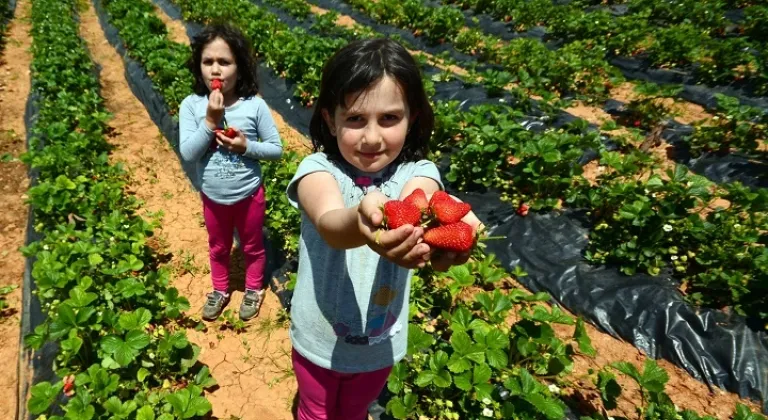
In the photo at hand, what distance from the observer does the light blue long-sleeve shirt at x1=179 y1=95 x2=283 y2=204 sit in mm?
2491

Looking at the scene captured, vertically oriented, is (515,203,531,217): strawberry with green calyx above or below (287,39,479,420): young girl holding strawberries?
below

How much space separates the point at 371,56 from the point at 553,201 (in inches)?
129

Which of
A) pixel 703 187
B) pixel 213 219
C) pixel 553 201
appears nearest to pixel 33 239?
pixel 213 219

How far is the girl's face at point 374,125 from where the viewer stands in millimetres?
1264

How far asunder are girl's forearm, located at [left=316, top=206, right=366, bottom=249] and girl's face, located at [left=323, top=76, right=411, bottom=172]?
24 cm

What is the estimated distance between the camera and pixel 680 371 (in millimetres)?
3018

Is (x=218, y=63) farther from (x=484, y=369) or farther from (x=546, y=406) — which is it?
(x=546, y=406)

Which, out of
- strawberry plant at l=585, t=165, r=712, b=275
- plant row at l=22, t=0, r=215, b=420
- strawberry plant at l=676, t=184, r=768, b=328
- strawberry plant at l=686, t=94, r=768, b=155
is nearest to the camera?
plant row at l=22, t=0, r=215, b=420

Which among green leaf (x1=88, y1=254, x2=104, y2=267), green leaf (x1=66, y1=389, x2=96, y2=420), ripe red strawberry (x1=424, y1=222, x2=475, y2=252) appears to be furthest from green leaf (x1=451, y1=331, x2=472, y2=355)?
green leaf (x1=88, y1=254, x2=104, y2=267)

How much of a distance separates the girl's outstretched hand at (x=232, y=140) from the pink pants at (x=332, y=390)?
1189mm

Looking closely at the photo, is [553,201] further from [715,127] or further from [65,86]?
[65,86]

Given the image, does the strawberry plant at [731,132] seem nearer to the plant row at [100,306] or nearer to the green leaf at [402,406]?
the green leaf at [402,406]

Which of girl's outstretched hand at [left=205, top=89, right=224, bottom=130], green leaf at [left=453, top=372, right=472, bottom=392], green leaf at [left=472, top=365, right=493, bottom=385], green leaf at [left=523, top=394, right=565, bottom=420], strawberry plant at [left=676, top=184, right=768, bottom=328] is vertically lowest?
green leaf at [left=453, top=372, right=472, bottom=392]

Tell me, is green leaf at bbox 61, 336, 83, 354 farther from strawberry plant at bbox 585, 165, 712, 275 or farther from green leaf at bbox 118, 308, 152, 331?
strawberry plant at bbox 585, 165, 712, 275
